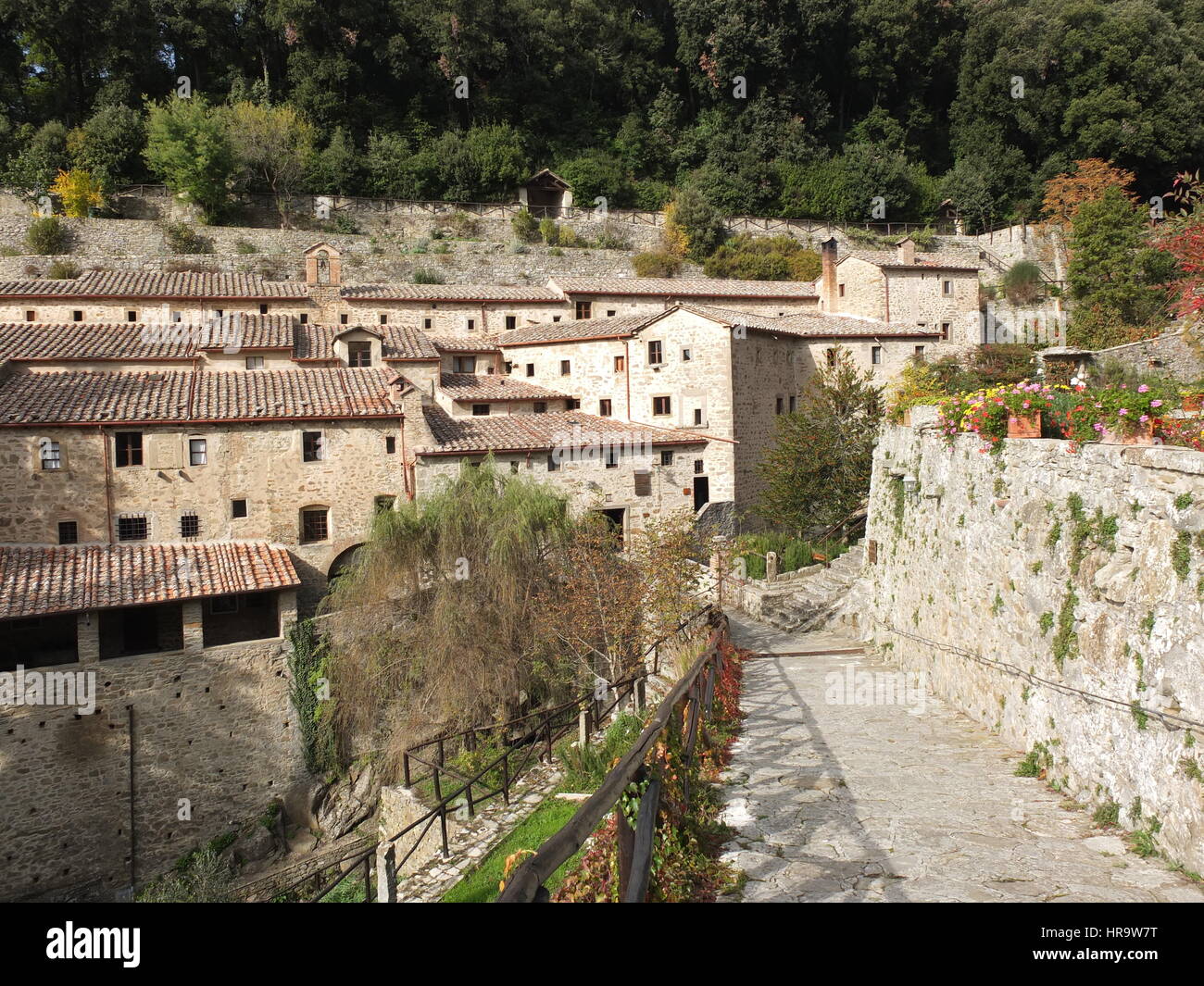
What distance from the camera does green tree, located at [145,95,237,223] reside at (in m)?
37.1

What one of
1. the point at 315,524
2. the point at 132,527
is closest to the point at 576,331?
the point at 315,524

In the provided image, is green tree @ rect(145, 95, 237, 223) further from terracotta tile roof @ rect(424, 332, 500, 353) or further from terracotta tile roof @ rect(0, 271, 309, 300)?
terracotta tile roof @ rect(424, 332, 500, 353)

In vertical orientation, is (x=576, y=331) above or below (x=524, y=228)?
below

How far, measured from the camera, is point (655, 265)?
134ft

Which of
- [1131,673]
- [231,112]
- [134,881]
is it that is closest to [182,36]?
[231,112]

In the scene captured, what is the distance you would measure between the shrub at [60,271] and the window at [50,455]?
17.3 meters

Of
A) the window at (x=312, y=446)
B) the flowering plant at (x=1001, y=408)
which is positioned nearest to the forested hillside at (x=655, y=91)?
the window at (x=312, y=446)

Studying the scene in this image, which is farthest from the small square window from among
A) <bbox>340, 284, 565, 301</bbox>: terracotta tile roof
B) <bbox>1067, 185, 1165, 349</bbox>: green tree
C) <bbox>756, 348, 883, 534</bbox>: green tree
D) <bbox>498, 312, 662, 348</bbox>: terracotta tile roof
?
<bbox>1067, 185, 1165, 349</bbox>: green tree

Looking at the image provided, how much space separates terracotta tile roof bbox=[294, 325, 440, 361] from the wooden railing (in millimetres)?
22245

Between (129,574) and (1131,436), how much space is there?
1907 centimetres

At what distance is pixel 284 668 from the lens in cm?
1869

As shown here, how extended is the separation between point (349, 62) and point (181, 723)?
138 ft

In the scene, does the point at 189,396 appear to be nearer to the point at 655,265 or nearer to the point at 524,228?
the point at 524,228

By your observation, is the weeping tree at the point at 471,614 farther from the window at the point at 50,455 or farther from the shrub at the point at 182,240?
the shrub at the point at 182,240
